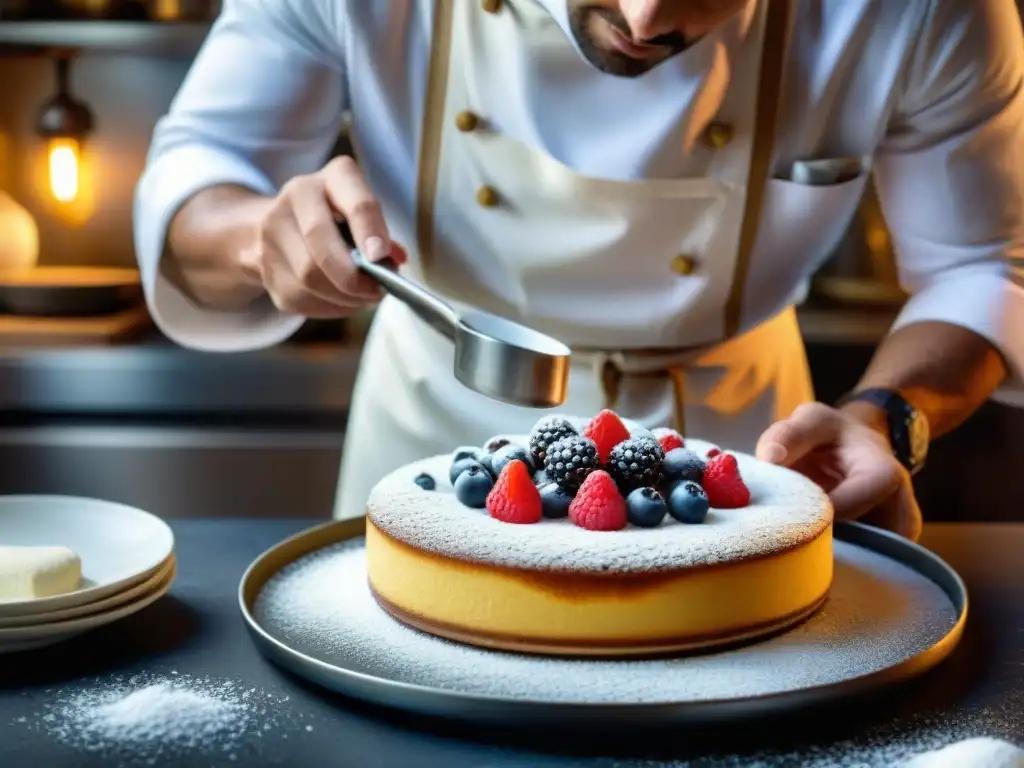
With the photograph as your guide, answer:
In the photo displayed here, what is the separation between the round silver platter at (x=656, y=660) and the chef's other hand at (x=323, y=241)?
0.24 meters

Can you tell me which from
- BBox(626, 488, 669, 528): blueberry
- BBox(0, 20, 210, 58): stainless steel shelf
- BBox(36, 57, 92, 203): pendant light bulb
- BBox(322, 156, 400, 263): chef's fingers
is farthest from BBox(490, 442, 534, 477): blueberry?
BBox(36, 57, 92, 203): pendant light bulb

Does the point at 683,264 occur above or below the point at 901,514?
above

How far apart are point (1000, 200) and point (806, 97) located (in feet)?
0.91

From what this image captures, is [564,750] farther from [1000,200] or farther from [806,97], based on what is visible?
[1000,200]

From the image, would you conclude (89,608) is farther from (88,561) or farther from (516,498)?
(516,498)

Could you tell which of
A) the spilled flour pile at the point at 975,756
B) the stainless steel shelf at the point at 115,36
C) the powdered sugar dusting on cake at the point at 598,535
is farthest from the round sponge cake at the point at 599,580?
the stainless steel shelf at the point at 115,36

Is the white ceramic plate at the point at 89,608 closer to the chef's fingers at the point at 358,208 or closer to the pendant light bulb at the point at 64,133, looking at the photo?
the chef's fingers at the point at 358,208

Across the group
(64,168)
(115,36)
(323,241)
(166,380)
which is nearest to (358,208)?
(323,241)

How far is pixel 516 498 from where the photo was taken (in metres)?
0.99

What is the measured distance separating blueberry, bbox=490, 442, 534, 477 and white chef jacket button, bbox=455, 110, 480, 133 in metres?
0.50

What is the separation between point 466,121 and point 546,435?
50 centimetres

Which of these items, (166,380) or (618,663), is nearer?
(618,663)

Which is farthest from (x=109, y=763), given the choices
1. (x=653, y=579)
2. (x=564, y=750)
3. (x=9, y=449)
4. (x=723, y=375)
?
(x=9, y=449)

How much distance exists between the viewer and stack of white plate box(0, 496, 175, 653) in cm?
87
